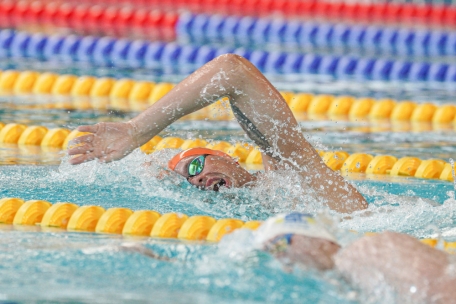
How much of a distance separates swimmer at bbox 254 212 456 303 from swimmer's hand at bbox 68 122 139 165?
0.82 meters

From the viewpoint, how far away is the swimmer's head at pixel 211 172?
3.50m

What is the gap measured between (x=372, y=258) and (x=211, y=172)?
124 cm

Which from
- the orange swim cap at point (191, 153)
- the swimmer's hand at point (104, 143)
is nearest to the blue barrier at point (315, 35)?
the orange swim cap at point (191, 153)

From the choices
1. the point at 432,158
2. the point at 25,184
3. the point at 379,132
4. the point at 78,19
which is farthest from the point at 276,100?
the point at 78,19

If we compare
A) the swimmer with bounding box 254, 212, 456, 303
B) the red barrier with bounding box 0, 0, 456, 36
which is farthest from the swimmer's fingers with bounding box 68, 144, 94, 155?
the red barrier with bounding box 0, 0, 456, 36

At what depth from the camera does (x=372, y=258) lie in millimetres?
2377

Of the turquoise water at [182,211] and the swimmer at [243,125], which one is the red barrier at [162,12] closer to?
the turquoise water at [182,211]

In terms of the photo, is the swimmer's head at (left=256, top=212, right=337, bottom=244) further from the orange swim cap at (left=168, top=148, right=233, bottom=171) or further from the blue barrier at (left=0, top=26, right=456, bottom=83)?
the blue barrier at (left=0, top=26, right=456, bottom=83)

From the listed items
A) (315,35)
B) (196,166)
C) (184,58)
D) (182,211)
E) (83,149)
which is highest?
(315,35)

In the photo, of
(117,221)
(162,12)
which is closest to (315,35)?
(162,12)

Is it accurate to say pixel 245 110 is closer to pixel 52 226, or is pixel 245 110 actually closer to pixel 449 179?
pixel 52 226

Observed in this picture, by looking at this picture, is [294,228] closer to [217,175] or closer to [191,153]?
[217,175]

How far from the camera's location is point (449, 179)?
4512 mm

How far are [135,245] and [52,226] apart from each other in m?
0.71
